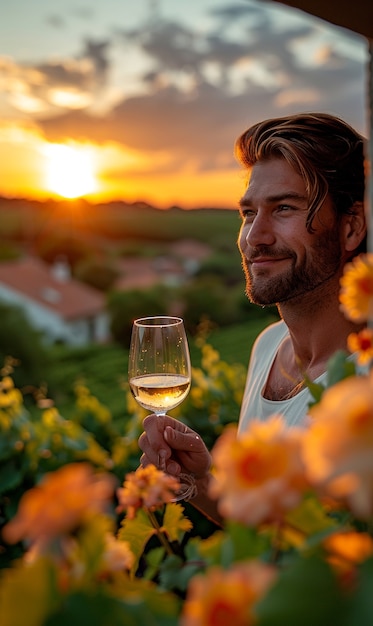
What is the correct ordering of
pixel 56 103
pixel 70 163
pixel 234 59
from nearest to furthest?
pixel 70 163 → pixel 234 59 → pixel 56 103

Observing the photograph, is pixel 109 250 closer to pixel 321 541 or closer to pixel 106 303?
pixel 106 303

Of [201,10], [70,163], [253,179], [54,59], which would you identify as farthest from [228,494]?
[54,59]

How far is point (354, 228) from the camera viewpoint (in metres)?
1.74

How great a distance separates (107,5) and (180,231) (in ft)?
36.3

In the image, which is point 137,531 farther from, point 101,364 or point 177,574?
point 101,364

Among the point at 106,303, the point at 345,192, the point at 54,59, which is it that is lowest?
the point at 106,303

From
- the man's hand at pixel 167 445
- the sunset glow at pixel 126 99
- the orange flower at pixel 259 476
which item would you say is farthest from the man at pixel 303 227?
the sunset glow at pixel 126 99

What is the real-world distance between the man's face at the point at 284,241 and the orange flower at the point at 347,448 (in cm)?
130

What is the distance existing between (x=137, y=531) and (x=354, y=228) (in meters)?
1.18

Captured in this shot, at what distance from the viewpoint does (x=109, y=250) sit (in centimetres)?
3378

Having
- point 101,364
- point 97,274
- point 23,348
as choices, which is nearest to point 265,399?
point 101,364

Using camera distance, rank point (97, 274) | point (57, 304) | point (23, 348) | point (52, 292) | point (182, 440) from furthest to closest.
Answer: point (97, 274) < point (52, 292) < point (57, 304) < point (23, 348) < point (182, 440)

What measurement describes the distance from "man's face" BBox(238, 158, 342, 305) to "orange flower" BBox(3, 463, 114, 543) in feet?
4.27

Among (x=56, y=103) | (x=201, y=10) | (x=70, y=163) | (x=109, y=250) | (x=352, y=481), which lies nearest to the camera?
(x=352, y=481)
